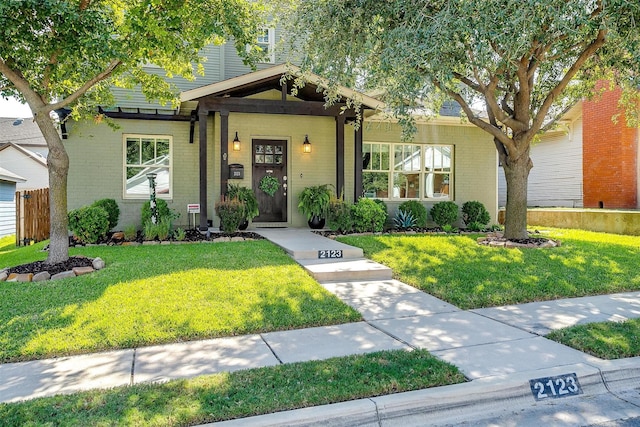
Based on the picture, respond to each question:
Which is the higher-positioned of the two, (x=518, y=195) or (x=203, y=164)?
(x=203, y=164)

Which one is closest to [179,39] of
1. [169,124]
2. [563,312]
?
[169,124]

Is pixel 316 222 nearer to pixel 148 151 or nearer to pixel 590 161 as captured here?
pixel 148 151

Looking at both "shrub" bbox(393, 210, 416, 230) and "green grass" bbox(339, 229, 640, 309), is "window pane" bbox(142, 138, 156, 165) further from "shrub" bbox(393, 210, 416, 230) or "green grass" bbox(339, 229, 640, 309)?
"shrub" bbox(393, 210, 416, 230)

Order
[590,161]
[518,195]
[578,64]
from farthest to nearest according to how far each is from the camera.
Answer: [590,161] → [518,195] → [578,64]

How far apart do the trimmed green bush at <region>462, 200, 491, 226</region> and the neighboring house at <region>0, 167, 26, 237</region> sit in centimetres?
1564

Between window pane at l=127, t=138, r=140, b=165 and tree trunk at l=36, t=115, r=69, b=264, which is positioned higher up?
window pane at l=127, t=138, r=140, b=165

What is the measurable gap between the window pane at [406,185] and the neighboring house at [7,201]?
13621mm

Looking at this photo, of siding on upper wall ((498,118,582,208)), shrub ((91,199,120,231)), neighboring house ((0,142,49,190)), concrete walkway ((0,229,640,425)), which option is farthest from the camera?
neighboring house ((0,142,49,190))

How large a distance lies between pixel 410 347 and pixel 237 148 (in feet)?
26.5

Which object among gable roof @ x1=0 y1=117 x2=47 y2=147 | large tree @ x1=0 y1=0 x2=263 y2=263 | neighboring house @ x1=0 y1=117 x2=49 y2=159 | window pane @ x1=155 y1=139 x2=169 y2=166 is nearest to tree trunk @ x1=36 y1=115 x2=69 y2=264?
large tree @ x1=0 y1=0 x2=263 y2=263

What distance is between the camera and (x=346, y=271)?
651 cm

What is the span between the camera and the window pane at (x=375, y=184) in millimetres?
12578

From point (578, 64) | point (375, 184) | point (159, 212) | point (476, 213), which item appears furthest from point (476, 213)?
point (159, 212)

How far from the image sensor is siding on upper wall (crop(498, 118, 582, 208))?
1656cm
